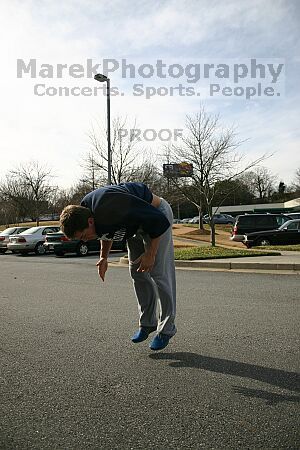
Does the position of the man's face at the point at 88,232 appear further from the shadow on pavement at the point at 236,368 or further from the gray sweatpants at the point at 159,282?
the shadow on pavement at the point at 236,368

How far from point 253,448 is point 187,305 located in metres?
3.58

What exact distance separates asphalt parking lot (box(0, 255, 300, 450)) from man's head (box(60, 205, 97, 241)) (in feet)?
3.47

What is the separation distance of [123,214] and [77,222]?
352 mm

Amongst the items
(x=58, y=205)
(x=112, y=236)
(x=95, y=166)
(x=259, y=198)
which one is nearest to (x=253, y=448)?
(x=112, y=236)

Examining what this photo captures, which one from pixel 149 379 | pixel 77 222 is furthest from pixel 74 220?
pixel 149 379

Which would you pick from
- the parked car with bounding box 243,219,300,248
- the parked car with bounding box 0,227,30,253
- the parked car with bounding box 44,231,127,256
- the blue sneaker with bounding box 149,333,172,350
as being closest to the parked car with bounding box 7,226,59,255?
the parked car with bounding box 44,231,127,256

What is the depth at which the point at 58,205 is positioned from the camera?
67812 mm

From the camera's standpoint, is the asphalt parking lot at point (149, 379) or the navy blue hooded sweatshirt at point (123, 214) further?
the navy blue hooded sweatshirt at point (123, 214)

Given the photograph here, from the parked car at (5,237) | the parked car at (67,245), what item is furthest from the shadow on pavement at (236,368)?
the parked car at (5,237)

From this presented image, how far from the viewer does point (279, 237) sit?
1716 cm

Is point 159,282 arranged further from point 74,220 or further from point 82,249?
point 82,249

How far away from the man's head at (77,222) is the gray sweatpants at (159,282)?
48 cm

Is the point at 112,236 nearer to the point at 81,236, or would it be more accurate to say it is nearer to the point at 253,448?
the point at 81,236

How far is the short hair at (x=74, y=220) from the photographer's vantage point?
318 centimetres
